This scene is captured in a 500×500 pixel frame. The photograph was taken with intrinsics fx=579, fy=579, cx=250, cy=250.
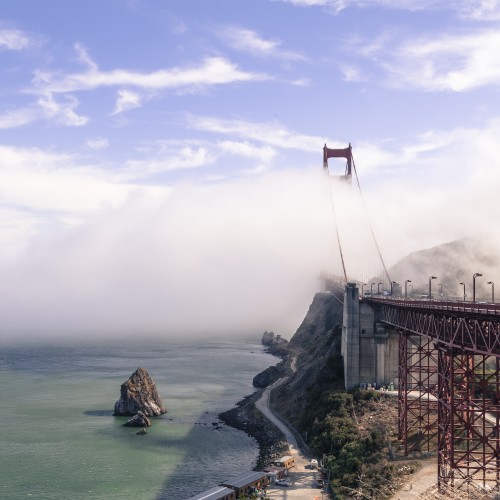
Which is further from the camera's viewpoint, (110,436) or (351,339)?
(110,436)

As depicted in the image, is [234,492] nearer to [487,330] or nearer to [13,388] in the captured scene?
[487,330]

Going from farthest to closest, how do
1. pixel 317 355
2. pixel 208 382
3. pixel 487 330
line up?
pixel 208 382
pixel 317 355
pixel 487 330

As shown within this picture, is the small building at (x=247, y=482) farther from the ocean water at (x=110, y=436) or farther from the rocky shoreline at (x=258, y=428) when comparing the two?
the rocky shoreline at (x=258, y=428)

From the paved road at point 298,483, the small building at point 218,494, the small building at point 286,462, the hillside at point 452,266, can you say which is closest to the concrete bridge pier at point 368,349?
the paved road at point 298,483

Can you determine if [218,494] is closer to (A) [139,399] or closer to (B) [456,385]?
(B) [456,385]

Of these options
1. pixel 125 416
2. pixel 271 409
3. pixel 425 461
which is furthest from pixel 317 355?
pixel 425 461

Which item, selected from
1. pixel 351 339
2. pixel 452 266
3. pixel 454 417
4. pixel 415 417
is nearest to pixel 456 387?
pixel 454 417

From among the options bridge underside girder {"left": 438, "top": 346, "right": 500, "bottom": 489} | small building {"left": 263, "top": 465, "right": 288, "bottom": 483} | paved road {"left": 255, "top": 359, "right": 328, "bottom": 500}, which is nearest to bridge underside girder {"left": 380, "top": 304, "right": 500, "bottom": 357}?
bridge underside girder {"left": 438, "top": 346, "right": 500, "bottom": 489}
